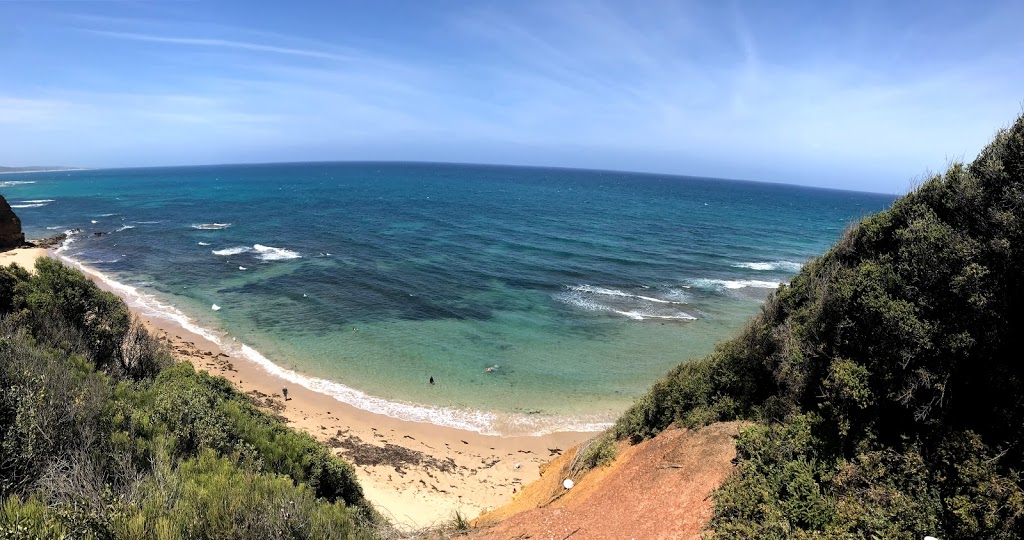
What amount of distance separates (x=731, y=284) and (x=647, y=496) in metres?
36.1

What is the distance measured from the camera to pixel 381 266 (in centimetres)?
4344

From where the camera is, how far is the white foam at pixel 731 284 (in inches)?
1611

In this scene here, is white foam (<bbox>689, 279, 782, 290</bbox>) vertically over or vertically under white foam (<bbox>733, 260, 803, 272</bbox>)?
under

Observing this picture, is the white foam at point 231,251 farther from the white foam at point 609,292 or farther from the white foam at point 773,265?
the white foam at point 773,265

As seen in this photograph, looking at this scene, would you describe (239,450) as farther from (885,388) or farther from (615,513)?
(885,388)

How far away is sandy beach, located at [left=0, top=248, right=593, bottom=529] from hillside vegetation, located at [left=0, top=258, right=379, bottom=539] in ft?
12.3

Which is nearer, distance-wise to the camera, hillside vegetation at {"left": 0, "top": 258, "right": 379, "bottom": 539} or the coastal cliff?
hillside vegetation at {"left": 0, "top": 258, "right": 379, "bottom": 539}

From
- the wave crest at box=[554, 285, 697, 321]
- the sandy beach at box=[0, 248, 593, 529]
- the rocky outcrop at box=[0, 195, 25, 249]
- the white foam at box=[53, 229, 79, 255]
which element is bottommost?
the sandy beach at box=[0, 248, 593, 529]

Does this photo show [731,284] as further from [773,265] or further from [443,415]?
[443,415]

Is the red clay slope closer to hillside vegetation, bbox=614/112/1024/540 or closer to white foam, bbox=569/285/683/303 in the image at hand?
hillside vegetation, bbox=614/112/1024/540

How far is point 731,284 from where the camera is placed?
137 ft

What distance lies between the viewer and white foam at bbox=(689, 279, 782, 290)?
40919 mm

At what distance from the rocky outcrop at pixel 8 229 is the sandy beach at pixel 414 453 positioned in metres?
37.0

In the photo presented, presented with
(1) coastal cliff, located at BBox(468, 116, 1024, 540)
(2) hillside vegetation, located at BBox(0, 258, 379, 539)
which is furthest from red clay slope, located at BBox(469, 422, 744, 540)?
(2) hillside vegetation, located at BBox(0, 258, 379, 539)
